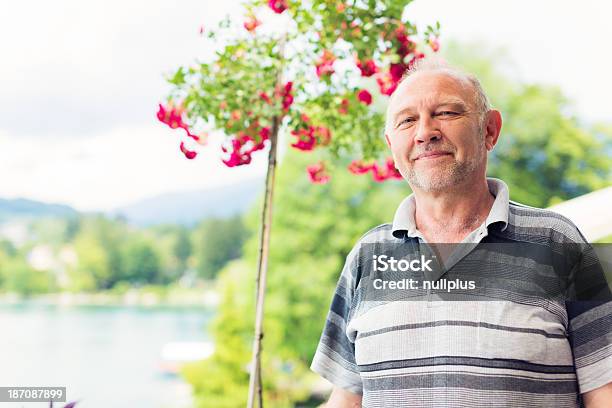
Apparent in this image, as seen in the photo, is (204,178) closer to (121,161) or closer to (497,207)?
(121,161)

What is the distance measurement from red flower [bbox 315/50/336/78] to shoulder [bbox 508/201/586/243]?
66cm

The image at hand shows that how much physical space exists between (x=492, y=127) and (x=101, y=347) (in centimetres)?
1739

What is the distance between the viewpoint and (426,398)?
3.44ft

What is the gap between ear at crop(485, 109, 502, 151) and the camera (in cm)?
114

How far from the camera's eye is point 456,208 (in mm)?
1115

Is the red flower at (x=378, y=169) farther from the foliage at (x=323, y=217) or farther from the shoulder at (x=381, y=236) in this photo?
the foliage at (x=323, y=217)

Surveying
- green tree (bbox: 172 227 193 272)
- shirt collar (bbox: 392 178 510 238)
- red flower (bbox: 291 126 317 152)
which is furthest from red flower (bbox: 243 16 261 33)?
green tree (bbox: 172 227 193 272)

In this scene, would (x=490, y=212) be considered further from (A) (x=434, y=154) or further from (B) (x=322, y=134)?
(B) (x=322, y=134)

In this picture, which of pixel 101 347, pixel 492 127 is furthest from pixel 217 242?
pixel 492 127

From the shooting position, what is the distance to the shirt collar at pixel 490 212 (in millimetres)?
1082

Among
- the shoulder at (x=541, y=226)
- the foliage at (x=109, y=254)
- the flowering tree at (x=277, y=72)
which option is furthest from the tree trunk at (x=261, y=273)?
the foliage at (x=109, y=254)

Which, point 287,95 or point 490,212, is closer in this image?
point 490,212

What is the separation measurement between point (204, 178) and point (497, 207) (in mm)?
17482

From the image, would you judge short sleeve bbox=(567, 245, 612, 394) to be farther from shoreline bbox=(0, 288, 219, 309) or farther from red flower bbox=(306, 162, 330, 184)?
shoreline bbox=(0, 288, 219, 309)
